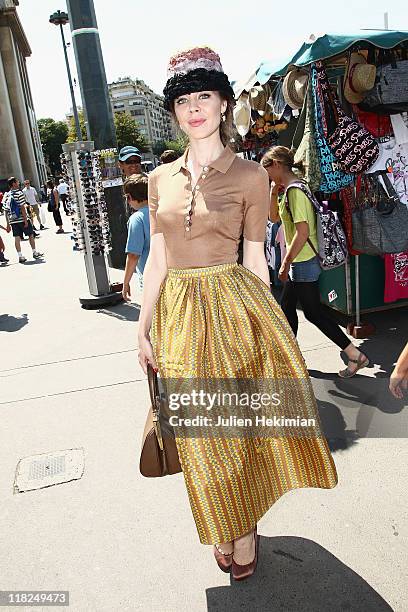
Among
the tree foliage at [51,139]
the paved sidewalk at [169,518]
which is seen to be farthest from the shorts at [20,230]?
the tree foliage at [51,139]

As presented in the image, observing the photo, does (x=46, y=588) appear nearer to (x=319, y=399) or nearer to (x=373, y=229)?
(x=319, y=399)

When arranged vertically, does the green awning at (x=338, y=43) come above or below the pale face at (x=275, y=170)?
above

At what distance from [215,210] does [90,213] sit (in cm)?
527

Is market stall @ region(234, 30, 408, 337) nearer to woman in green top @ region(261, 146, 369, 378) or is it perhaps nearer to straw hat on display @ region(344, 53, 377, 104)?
straw hat on display @ region(344, 53, 377, 104)

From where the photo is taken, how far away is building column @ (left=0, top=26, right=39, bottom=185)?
5991 cm

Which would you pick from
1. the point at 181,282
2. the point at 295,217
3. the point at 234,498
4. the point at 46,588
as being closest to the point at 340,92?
the point at 295,217

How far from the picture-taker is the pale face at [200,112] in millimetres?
2154

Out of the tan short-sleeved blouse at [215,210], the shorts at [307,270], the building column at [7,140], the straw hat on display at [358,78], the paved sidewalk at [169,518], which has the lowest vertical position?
the paved sidewalk at [169,518]

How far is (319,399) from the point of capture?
3.96 meters

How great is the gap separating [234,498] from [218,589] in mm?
514

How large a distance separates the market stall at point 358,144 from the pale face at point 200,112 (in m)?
2.53

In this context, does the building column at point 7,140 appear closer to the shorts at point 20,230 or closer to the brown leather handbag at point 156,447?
the shorts at point 20,230

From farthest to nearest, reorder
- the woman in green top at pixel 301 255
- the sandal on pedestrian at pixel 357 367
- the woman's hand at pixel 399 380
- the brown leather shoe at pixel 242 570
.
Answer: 1. the sandal on pedestrian at pixel 357 367
2. the woman in green top at pixel 301 255
3. the brown leather shoe at pixel 242 570
4. the woman's hand at pixel 399 380

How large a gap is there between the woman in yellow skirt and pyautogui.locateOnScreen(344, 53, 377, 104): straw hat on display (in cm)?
275
